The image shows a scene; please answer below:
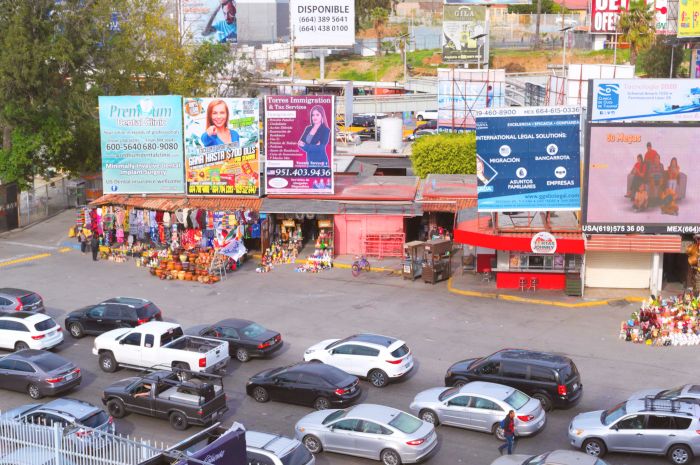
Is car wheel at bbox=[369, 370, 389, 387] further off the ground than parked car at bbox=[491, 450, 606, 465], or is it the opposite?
parked car at bbox=[491, 450, 606, 465]

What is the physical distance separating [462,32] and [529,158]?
150 ft

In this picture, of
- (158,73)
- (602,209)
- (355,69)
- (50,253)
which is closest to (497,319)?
(602,209)

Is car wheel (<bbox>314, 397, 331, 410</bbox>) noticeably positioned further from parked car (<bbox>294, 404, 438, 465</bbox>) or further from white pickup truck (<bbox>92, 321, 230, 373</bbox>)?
white pickup truck (<bbox>92, 321, 230, 373</bbox>)

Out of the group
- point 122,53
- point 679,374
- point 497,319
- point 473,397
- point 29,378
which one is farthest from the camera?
point 122,53

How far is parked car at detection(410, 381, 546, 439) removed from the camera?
22172mm

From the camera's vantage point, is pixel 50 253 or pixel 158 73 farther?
pixel 158 73

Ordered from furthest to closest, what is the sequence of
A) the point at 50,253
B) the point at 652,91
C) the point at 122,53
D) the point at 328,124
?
the point at 122,53 → the point at 50,253 → the point at 328,124 → the point at 652,91

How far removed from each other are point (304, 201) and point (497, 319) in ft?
43.8

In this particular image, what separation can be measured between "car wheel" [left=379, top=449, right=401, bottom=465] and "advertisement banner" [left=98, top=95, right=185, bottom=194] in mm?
26339

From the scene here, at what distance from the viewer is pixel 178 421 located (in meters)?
23.0

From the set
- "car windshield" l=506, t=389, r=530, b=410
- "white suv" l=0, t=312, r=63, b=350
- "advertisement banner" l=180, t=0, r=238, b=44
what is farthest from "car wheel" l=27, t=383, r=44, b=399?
"advertisement banner" l=180, t=0, r=238, b=44

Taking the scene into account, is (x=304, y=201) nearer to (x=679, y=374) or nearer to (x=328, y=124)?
(x=328, y=124)

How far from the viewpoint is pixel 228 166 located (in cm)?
4331

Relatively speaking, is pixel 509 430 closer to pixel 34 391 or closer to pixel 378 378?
pixel 378 378
